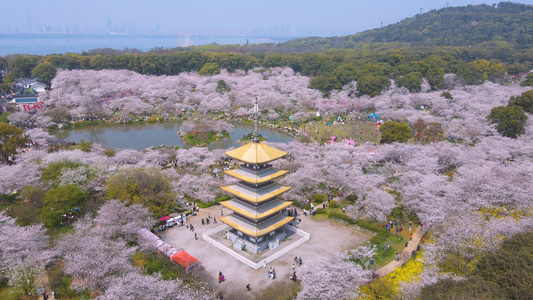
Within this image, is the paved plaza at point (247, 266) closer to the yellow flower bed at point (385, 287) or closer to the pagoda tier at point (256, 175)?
the yellow flower bed at point (385, 287)

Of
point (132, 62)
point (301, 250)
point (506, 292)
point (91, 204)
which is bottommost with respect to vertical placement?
point (301, 250)

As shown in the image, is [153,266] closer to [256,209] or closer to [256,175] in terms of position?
[256,209]

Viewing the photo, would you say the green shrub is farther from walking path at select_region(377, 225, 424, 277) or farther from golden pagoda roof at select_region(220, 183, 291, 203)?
walking path at select_region(377, 225, 424, 277)

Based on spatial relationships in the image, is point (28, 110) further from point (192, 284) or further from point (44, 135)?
point (192, 284)

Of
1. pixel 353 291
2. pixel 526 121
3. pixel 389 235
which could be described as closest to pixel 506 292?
pixel 353 291

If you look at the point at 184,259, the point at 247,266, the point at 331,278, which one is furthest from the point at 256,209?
the point at 331,278

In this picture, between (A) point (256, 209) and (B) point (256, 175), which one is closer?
(B) point (256, 175)
